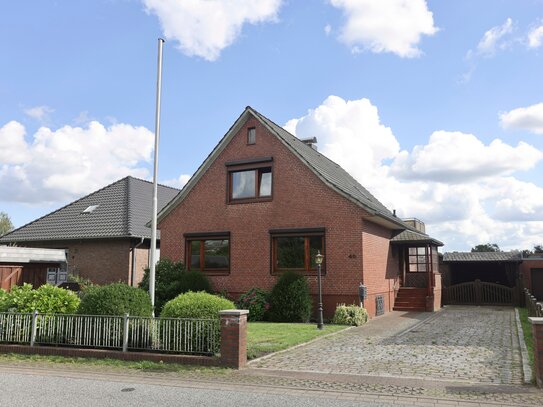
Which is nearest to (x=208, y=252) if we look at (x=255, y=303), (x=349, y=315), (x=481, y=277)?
(x=255, y=303)

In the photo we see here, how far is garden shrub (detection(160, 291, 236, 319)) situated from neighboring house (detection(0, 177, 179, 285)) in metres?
14.2

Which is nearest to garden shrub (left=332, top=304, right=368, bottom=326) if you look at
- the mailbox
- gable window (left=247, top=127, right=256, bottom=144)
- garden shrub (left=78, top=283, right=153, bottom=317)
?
the mailbox

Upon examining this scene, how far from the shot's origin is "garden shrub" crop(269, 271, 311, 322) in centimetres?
1819

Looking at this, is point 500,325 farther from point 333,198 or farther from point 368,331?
point 333,198

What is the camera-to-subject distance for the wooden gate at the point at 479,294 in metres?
26.9

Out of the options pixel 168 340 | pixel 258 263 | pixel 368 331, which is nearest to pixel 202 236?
pixel 258 263

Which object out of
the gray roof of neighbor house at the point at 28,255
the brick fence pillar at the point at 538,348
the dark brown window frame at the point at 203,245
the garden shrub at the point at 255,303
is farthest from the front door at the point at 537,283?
the gray roof of neighbor house at the point at 28,255

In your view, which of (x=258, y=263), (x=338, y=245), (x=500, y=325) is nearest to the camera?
(x=500, y=325)

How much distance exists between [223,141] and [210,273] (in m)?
6.02

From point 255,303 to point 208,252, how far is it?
4223mm

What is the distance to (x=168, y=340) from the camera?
34.6 ft

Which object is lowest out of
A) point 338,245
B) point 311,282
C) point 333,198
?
point 311,282

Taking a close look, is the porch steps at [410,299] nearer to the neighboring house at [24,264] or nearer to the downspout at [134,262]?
the downspout at [134,262]

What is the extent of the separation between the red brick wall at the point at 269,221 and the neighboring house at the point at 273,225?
1.6 inches
